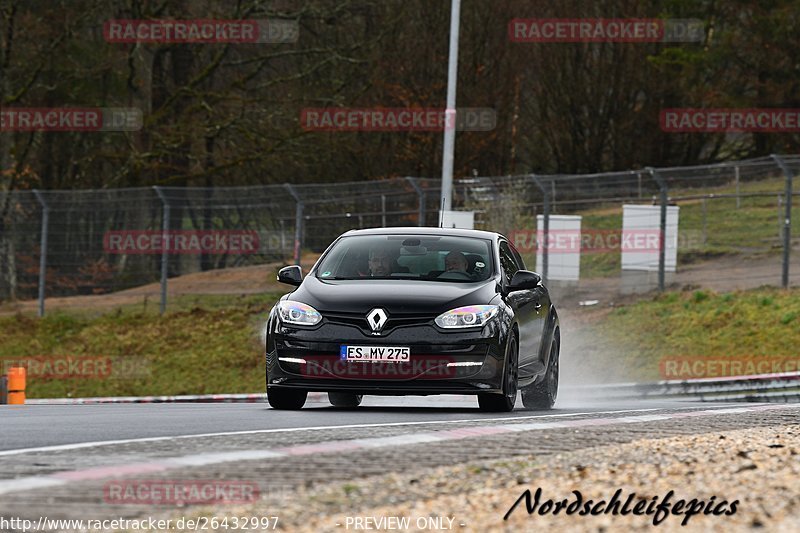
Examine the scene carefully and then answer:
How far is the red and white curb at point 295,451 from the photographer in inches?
316

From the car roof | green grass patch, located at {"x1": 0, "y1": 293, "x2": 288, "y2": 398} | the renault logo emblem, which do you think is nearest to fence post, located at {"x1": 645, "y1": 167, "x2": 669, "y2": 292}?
green grass patch, located at {"x1": 0, "y1": 293, "x2": 288, "y2": 398}

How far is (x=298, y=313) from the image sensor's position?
1354 centimetres

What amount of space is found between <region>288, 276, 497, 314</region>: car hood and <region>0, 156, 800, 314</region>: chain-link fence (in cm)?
1587

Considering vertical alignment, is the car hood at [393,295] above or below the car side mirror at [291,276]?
below

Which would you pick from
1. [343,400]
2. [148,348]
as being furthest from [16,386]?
[148,348]

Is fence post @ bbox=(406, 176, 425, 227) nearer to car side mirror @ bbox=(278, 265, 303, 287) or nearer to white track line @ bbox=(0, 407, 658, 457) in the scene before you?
car side mirror @ bbox=(278, 265, 303, 287)

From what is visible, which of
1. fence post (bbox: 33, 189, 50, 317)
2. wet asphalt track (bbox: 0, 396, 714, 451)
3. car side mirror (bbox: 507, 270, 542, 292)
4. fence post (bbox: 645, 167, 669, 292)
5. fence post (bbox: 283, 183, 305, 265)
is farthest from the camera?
fence post (bbox: 33, 189, 50, 317)

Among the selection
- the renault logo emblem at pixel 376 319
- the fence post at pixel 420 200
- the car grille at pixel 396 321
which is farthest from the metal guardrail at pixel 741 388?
the fence post at pixel 420 200

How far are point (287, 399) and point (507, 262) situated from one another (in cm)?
239

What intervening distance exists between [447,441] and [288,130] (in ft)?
102

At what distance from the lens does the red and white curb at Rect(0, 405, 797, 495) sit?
8023mm

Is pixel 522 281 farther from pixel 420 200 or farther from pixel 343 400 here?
pixel 420 200

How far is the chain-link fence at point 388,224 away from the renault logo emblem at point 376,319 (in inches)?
652

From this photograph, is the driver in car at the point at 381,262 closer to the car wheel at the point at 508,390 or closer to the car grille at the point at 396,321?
the car grille at the point at 396,321
